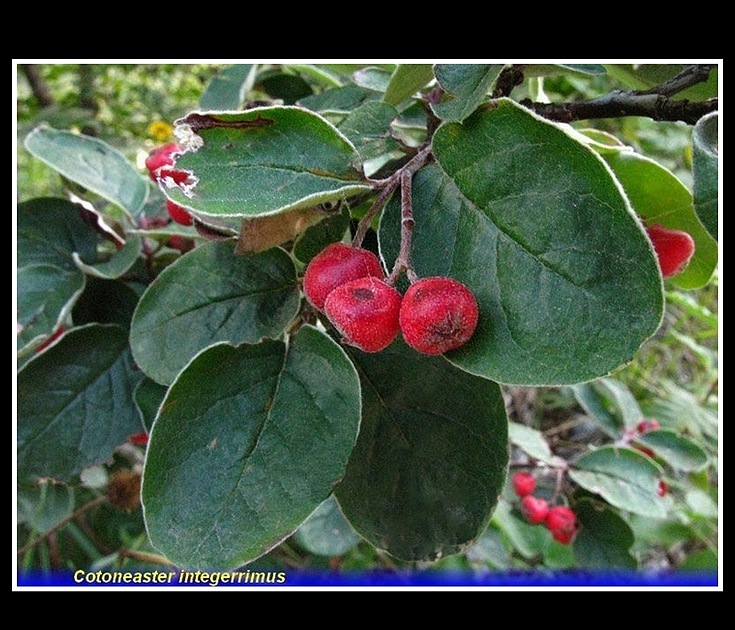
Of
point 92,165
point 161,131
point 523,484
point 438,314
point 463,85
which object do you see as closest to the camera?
point 438,314

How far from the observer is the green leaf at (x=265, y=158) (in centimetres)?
52

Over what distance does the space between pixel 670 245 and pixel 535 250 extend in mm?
247

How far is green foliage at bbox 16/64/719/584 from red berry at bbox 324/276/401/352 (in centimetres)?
3

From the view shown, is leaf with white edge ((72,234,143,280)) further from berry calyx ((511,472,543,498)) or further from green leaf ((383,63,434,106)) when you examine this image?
berry calyx ((511,472,543,498))

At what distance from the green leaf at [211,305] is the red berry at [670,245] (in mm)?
344

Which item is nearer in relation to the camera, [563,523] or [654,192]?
[654,192]

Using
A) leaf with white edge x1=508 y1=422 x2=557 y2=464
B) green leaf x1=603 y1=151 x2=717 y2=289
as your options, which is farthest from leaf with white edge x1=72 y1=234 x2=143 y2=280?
leaf with white edge x1=508 y1=422 x2=557 y2=464

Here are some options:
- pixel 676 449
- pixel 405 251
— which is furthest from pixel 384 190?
pixel 676 449

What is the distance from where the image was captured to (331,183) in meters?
0.53

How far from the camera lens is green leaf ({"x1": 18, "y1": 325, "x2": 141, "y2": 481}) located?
2.66 feet

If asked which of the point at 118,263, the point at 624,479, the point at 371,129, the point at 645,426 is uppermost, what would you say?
the point at 371,129

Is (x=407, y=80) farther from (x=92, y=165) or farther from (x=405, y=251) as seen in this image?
(x=92, y=165)

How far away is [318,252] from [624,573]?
2.99ft

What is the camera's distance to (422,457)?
656mm
